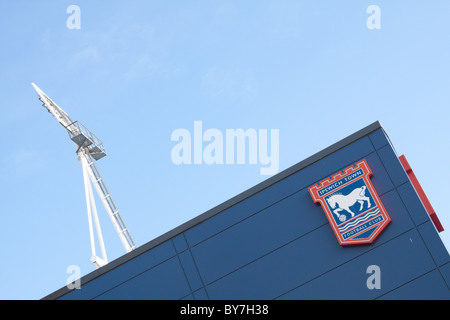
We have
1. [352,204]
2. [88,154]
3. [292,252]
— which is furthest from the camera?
[88,154]

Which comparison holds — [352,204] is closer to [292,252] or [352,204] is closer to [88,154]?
[292,252]

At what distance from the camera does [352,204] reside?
A: 21531 millimetres

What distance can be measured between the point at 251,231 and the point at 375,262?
437 centimetres

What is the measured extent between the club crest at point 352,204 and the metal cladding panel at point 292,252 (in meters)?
0.28

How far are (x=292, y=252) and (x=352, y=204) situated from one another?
2619 millimetres

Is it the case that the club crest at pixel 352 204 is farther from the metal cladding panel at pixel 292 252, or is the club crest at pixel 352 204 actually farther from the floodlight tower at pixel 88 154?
the floodlight tower at pixel 88 154

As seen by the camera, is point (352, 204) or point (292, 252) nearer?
point (352, 204)

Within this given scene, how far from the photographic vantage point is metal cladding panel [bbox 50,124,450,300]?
20.6m

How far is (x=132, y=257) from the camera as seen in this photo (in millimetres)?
23172

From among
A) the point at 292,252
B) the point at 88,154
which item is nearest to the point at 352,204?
the point at 292,252

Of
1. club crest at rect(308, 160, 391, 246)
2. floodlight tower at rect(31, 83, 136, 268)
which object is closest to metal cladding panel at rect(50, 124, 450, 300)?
club crest at rect(308, 160, 391, 246)

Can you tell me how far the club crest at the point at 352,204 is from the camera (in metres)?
21.1

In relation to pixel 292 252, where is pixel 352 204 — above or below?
above
